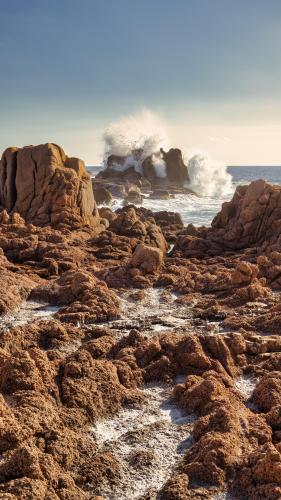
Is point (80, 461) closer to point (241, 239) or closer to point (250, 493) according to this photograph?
point (250, 493)

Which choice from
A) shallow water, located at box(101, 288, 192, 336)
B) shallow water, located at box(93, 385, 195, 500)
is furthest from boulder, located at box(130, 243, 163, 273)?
shallow water, located at box(93, 385, 195, 500)

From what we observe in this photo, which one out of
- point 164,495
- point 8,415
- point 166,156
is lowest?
point 164,495

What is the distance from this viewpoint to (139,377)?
25.6ft

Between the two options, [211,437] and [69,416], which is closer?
[211,437]

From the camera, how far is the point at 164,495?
4.98 m

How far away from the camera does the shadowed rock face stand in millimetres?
22141

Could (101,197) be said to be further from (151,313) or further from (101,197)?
(151,313)

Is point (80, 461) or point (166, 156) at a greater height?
point (166, 156)

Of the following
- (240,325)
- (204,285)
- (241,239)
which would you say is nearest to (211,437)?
(240,325)

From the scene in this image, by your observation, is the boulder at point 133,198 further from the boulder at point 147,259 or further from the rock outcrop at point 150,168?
the boulder at point 147,259

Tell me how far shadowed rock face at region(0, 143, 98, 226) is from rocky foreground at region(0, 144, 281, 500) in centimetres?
486

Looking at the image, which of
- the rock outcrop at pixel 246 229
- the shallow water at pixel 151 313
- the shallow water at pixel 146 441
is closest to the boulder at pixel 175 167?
the rock outcrop at pixel 246 229

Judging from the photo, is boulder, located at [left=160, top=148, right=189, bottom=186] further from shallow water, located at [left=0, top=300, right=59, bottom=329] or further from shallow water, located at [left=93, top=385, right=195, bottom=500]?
shallow water, located at [left=93, top=385, right=195, bottom=500]

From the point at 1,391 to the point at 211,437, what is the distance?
8.99ft
